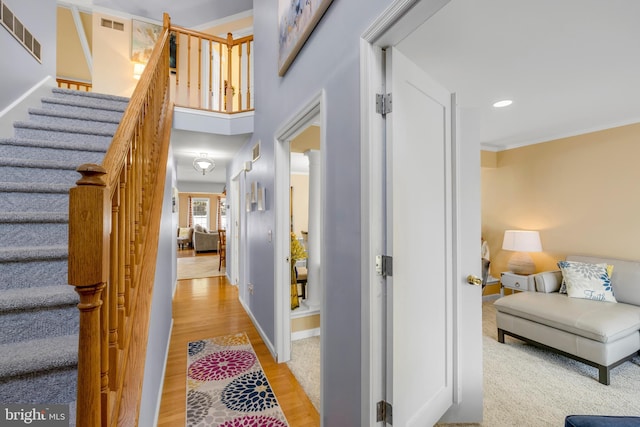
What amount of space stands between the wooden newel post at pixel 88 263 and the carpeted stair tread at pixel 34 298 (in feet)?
2.14

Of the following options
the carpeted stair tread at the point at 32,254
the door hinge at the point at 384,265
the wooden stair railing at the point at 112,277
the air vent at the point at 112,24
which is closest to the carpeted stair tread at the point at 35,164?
the carpeted stair tread at the point at 32,254

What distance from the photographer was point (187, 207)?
1185 cm

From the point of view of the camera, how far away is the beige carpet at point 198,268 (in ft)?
20.0

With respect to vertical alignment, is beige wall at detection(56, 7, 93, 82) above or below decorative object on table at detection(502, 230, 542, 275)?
above

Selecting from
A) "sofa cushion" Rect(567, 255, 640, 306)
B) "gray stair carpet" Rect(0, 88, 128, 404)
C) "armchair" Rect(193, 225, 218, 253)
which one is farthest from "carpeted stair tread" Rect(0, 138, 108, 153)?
"armchair" Rect(193, 225, 218, 253)

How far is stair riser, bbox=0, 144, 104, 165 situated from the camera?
1.81 meters

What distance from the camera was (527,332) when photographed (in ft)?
8.70

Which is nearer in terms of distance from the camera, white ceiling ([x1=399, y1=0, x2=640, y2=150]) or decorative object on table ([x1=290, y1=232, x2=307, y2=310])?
white ceiling ([x1=399, y1=0, x2=640, y2=150])

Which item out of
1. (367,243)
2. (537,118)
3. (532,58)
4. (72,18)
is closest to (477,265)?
(367,243)

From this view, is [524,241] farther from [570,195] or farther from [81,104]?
[81,104]

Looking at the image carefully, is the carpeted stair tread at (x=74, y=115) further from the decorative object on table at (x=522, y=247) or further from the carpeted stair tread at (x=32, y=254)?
the decorative object on table at (x=522, y=247)

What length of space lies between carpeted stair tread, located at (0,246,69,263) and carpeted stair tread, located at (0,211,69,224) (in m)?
0.21

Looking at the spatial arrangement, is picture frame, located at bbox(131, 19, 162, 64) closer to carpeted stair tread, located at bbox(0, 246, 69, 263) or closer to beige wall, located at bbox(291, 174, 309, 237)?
beige wall, located at bbox(291, 174, 309, 237)

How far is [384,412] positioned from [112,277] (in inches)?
48.8
